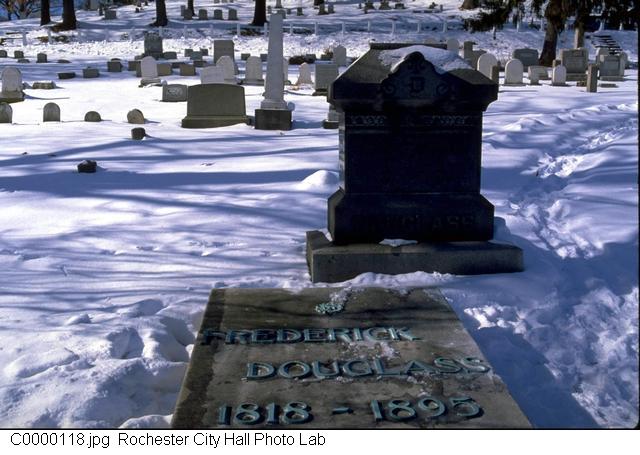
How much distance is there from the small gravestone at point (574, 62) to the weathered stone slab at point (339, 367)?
22.9 meters

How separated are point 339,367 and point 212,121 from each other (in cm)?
1143

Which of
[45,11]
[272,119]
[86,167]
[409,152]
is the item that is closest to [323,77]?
[272,119]

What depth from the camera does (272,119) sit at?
14.4 metres

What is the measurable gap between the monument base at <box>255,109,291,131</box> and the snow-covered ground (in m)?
0.42

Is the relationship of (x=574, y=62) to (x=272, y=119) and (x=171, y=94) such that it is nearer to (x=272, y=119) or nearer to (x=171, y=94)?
(x=171, y=94)

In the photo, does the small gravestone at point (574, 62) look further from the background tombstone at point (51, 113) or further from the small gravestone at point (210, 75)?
the background tombstone at point (51, 113)

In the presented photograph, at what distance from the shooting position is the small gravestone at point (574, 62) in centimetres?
2589

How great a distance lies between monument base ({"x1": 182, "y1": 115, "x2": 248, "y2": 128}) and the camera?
14.7 m

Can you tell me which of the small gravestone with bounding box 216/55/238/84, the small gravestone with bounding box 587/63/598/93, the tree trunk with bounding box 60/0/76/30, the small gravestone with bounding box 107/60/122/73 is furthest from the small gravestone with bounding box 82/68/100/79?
→ the tree trunk with bounding box 60/0/76/30

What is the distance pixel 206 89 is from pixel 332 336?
11.2 meters

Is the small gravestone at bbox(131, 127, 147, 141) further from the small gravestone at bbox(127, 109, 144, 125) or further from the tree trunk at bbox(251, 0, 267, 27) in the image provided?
the tree trunk at bbox(251, 0, 267, 27)

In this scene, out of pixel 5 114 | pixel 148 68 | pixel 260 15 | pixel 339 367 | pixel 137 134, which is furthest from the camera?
pixel 260 15

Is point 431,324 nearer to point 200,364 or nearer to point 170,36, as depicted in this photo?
point 200,364

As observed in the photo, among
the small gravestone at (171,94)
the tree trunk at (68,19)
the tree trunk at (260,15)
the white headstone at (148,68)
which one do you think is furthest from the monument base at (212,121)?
the tree trunk at (68,19)
